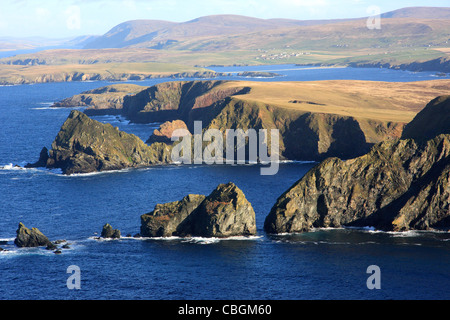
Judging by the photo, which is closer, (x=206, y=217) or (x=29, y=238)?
(x=29, y=238)

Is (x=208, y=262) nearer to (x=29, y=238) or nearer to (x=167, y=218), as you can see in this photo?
(x=167, y=218)

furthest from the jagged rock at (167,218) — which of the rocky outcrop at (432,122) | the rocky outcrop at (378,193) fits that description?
the rocky outcrop at (432,122)

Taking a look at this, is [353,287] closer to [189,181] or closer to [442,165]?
[442,165]

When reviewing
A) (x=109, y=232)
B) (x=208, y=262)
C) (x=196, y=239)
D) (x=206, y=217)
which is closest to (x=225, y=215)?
(x=206, y=217)

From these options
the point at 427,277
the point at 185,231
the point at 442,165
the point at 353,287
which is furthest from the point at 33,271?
the point at 442,165

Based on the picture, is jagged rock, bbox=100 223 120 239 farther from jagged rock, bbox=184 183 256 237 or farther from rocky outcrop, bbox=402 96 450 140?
rocky outcrop, bbox=402 96 450 140
